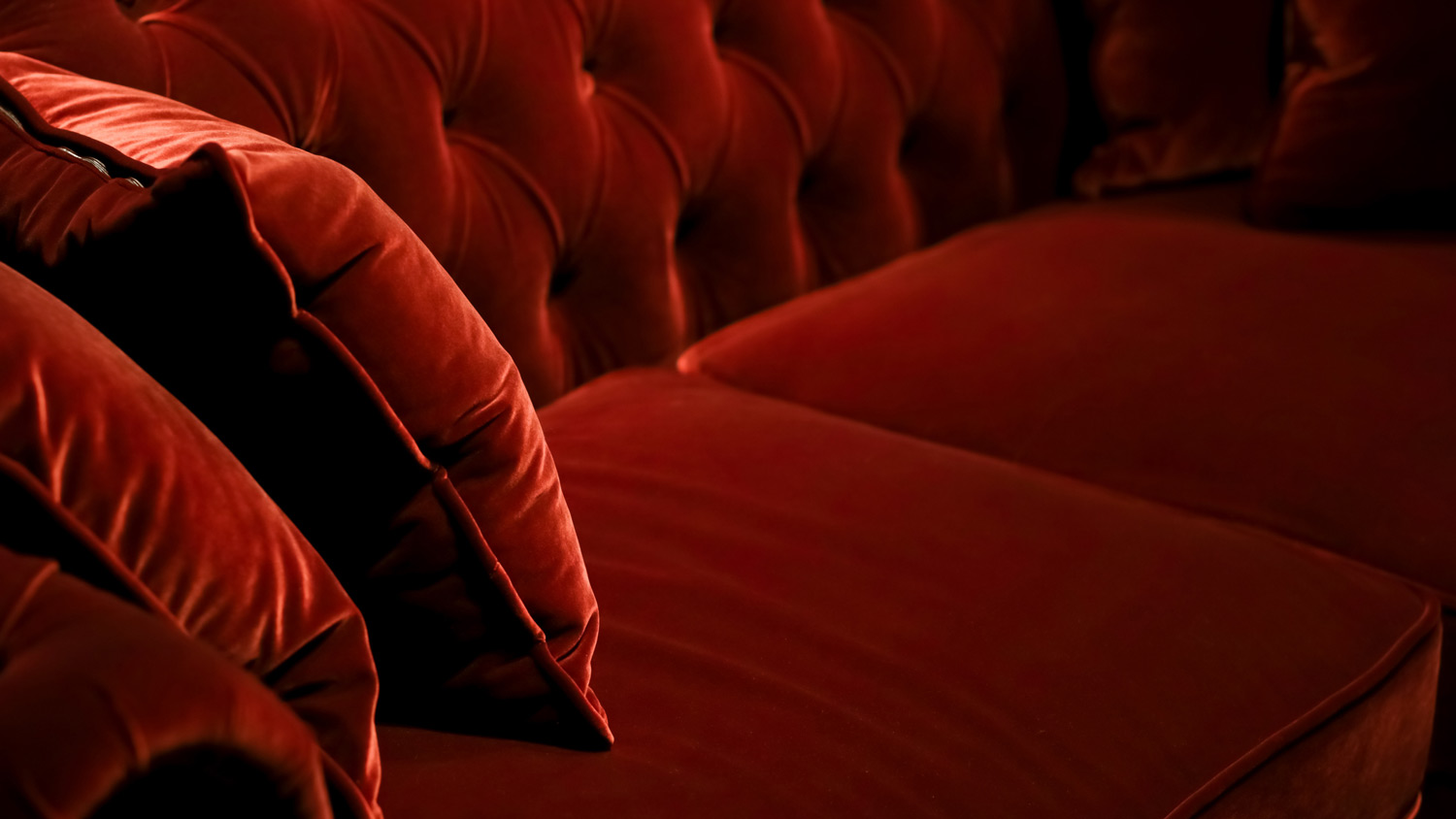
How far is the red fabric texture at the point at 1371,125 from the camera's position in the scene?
1.23m

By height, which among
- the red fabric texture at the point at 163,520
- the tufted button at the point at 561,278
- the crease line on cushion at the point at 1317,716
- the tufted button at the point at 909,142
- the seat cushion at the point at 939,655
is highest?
the red fabric texture at the point at 163,520

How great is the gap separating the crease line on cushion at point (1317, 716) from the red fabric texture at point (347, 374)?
0.30 meters

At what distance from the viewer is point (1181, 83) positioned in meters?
1.47

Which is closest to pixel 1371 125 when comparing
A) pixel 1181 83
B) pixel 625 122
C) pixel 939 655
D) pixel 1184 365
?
pixel 1181 83

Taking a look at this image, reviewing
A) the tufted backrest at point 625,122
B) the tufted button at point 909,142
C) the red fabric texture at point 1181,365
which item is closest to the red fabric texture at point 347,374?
the tufted backrest at point 625,122

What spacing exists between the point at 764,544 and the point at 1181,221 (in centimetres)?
73

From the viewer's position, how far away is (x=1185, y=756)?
2.19 ft

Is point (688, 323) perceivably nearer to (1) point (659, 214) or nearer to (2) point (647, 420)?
(1) point (659, 214)

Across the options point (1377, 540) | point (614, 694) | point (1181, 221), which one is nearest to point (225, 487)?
point (614, 694)

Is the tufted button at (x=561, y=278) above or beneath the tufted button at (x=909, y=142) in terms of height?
beneath

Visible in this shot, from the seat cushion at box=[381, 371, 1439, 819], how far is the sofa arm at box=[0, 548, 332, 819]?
202 mm

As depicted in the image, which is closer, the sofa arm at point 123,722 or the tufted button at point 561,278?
the sofa arm at point 123,722

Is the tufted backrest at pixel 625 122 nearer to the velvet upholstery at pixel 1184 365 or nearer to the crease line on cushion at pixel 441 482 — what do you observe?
the velvet upholstery at pixel 1184 365

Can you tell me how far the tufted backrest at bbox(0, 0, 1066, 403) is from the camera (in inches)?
36.1
